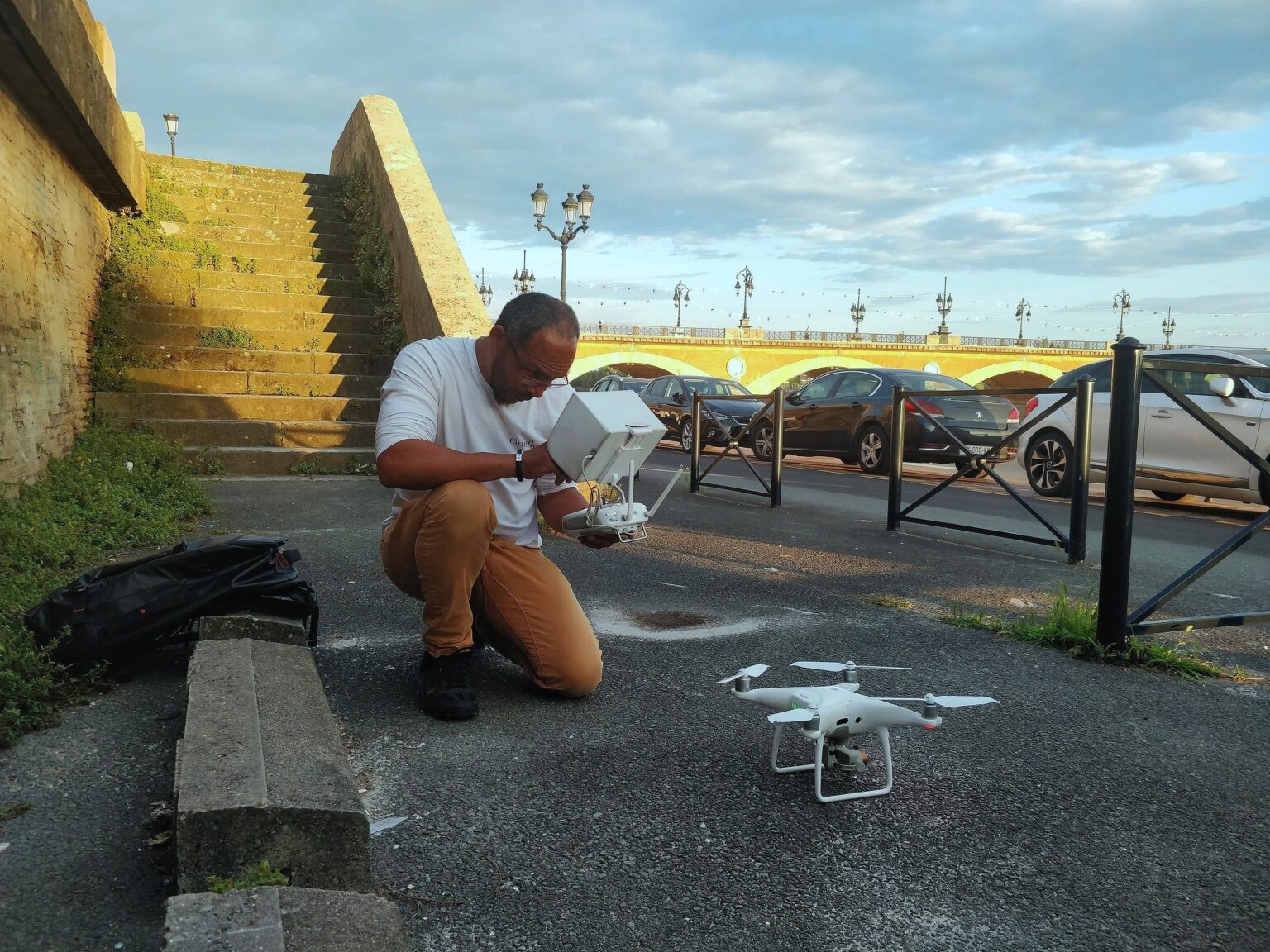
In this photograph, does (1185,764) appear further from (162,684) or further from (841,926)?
(162,684)

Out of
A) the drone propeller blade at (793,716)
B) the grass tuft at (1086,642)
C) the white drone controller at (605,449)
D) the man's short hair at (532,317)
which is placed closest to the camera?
the drone propeller blade at (793,716)

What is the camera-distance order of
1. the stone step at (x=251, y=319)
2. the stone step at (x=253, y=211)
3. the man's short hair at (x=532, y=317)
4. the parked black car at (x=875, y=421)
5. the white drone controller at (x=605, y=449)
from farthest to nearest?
the parked black car at (x=875, y=421) < the stone step at (x=253, y=211) < the stone step at (x=251, y=319) < the man's short hair at (x=532, y=317) < the white drone controller at (x=605, y=449)

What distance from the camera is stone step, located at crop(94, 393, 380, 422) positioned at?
27.7ft

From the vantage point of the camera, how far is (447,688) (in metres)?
3.10

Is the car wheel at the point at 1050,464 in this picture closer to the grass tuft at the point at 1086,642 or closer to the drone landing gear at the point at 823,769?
the grass tuft at the point at 1086,642

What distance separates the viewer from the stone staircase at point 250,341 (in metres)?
8.55

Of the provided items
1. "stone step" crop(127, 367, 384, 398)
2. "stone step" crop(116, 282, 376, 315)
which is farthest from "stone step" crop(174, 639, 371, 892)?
"stone step" crop(116, 282, 376, 315)

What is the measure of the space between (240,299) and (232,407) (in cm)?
164

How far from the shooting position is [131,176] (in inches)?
366

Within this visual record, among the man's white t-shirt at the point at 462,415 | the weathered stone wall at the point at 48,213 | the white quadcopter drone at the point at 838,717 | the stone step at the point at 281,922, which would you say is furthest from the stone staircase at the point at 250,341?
the stone step at the point at 281,922

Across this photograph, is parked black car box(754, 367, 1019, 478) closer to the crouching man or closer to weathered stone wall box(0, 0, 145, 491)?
weathered stone wall box(0, 0, 145, 491)

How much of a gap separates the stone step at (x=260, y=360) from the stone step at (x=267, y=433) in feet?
2.29

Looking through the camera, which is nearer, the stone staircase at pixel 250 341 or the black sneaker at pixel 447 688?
the black sneaker at pixel 447 688

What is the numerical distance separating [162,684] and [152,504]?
3303 mm
